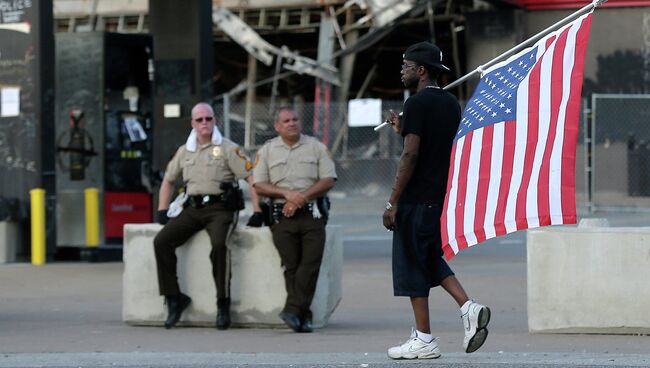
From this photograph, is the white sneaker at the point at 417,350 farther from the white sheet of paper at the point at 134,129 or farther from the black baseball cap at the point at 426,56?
the white sheet of paper at the point at 134,129

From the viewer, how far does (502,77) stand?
28.1 ft

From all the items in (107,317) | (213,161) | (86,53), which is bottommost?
(107,317)

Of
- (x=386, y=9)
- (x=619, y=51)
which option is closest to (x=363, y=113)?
(x=386, y=9)

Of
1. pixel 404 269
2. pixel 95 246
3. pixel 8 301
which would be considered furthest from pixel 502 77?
pixel 95 246

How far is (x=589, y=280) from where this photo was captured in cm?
994

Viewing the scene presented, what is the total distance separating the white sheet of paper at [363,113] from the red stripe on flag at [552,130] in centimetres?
1741

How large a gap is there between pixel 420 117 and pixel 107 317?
14.3 ft

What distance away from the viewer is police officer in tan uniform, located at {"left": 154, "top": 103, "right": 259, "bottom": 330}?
35.4 ft

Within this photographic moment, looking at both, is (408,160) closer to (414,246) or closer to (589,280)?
(414,246)

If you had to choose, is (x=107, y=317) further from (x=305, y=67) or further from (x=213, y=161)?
→ (x=305, y=67)

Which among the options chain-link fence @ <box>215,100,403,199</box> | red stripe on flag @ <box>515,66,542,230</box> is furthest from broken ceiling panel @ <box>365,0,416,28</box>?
red stripe on flag @ <box>515,66,542,230</box>

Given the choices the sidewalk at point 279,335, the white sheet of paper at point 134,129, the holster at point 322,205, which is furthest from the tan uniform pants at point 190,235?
the white sheet of paper at point 134,129

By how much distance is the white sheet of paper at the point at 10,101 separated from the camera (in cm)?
1576

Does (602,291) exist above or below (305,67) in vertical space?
below
